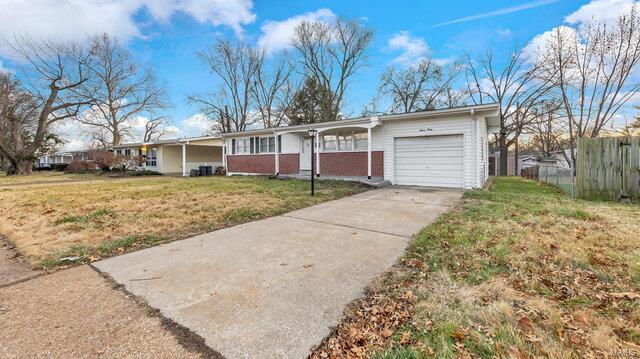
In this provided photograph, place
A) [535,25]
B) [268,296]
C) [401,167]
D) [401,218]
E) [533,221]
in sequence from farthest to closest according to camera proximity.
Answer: [535,25] < [401,167] < [401,218] < [533,221] < [268,296]

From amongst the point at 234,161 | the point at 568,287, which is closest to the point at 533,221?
the point at 568,287

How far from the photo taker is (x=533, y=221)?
5320mm

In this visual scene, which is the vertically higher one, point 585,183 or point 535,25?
point 535,25

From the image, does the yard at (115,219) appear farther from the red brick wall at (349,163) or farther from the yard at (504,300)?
the red brick wall at (349,163)

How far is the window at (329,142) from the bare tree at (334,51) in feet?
47.4

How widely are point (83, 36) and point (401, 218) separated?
2866cm

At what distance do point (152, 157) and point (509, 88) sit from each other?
106 feet

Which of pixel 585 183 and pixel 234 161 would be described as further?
pixel 234 161

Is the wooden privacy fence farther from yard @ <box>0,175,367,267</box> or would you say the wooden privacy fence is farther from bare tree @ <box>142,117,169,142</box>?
bare tree @ <box>142,117,169,142</box>

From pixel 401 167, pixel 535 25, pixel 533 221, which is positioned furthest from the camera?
pixel 535 25

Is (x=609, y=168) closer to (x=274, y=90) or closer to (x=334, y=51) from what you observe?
(x=334, y=51)

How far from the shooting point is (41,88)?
79.0ft

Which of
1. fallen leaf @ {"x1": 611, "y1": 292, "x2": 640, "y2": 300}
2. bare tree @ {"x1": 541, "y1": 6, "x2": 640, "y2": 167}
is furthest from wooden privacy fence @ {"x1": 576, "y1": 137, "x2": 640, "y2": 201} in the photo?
bare tree @ {"x1": 541, "y1": 6, "x2": 640, "y2": 167}

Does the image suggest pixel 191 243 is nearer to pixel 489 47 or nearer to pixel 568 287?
pixel 568 287
